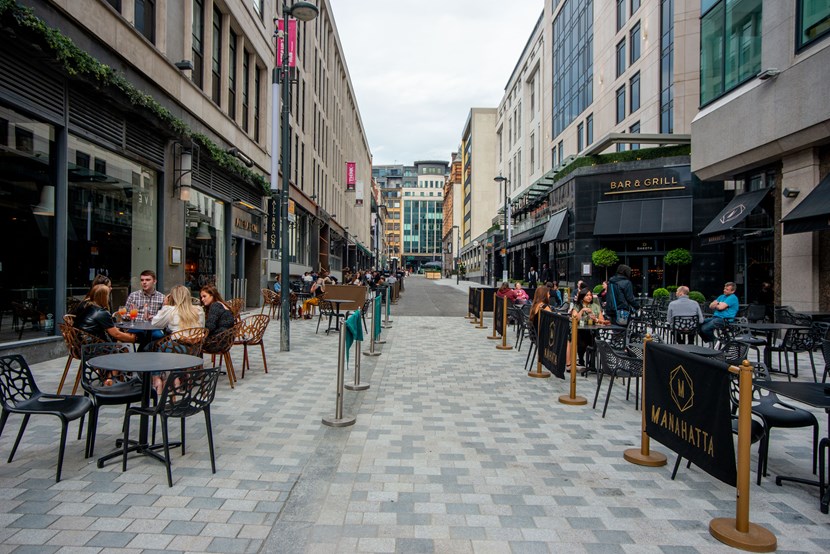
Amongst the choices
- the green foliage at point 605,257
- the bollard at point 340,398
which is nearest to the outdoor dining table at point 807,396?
the bollard at point 340,398

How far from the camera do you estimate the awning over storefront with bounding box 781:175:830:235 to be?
38.8ft

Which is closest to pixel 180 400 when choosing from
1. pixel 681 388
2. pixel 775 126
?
pixel 681 388

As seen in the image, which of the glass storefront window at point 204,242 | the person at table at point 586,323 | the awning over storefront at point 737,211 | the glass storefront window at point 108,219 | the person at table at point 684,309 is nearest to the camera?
the person at table at point 586,323

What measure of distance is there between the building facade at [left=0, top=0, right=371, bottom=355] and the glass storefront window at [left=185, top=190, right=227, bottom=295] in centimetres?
7

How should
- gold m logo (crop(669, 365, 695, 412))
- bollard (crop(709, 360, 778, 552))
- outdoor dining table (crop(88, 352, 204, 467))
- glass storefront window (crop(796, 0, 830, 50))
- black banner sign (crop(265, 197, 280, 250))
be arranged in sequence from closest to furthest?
bollard (crop(709, 360, 778, 552))
gold m logo (crop(669, 365, 695, 412))
outdoor dining table (crop(88, 352, 204, 467))
glass storefront window (crop(796, 0, 830, 50))
black banner sign (crop(265, 197, 280, 250))

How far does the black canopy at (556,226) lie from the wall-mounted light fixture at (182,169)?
74.7 feet

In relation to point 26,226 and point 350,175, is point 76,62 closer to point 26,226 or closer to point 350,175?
point 26,226

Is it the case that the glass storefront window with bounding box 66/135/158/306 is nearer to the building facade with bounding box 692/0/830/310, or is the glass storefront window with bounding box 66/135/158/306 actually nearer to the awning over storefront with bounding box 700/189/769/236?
the building facade with bounding box 692/0/830/310

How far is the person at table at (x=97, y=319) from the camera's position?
6438mm

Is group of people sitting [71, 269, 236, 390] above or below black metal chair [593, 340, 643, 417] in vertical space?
above

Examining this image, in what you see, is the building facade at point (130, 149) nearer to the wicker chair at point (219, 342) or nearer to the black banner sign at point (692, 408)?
the wicker chair at point (219, 342)

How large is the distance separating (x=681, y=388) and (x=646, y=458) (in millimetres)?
1229

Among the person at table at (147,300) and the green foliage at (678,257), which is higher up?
the green foliage at (678,257)

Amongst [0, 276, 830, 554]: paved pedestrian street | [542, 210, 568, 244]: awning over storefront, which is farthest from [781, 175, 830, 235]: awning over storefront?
[542, 210, 568, 244]: awning over storefront
